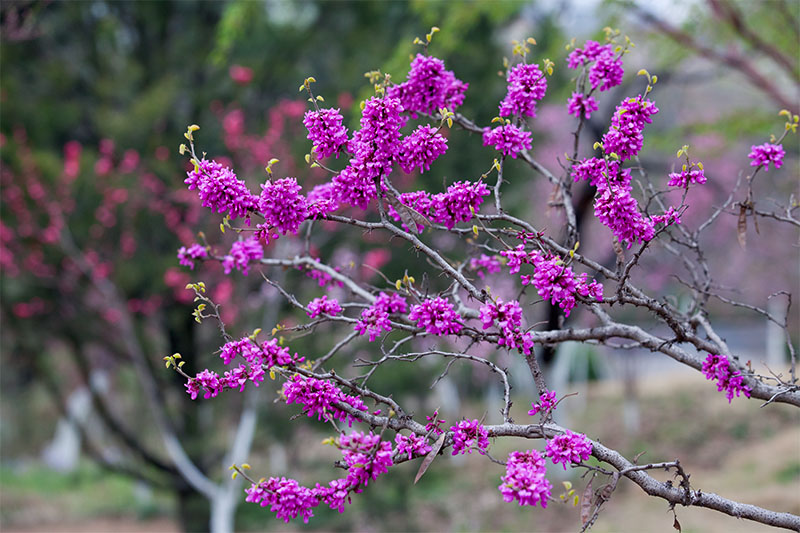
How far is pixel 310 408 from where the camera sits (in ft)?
7.39

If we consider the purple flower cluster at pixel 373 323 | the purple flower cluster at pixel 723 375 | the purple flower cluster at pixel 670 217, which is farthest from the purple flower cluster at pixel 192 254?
the purple flower cluster at pixel 723 375

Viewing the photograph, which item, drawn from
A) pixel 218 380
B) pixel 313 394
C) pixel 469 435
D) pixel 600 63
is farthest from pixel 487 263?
pixel 218 380

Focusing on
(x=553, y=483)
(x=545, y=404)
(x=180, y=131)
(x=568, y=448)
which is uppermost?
(x=180, y=131)

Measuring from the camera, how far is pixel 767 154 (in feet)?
9.02

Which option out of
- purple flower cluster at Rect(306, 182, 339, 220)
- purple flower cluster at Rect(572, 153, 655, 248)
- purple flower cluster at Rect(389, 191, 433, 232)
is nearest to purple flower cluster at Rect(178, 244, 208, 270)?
purple flower cluster at Rect(306, 182, 339, 220)

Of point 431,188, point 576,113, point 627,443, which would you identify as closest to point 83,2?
point 431,188

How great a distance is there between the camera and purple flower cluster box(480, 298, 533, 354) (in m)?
2.18

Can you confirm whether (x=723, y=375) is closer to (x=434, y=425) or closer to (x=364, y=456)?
(x=434, y=425)

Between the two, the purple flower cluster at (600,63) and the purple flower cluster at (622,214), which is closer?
the purple flower cluster at (622,214)

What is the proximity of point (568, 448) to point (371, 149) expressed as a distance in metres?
1.13

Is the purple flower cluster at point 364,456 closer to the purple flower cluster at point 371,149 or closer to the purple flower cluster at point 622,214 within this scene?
the purple flower cluster at point 371,149

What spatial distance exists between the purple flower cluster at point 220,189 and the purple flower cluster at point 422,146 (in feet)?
1.73

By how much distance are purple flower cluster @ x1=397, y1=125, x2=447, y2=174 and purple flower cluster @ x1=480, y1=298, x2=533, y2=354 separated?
1.78ft

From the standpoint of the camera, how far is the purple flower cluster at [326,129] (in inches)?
95.3
